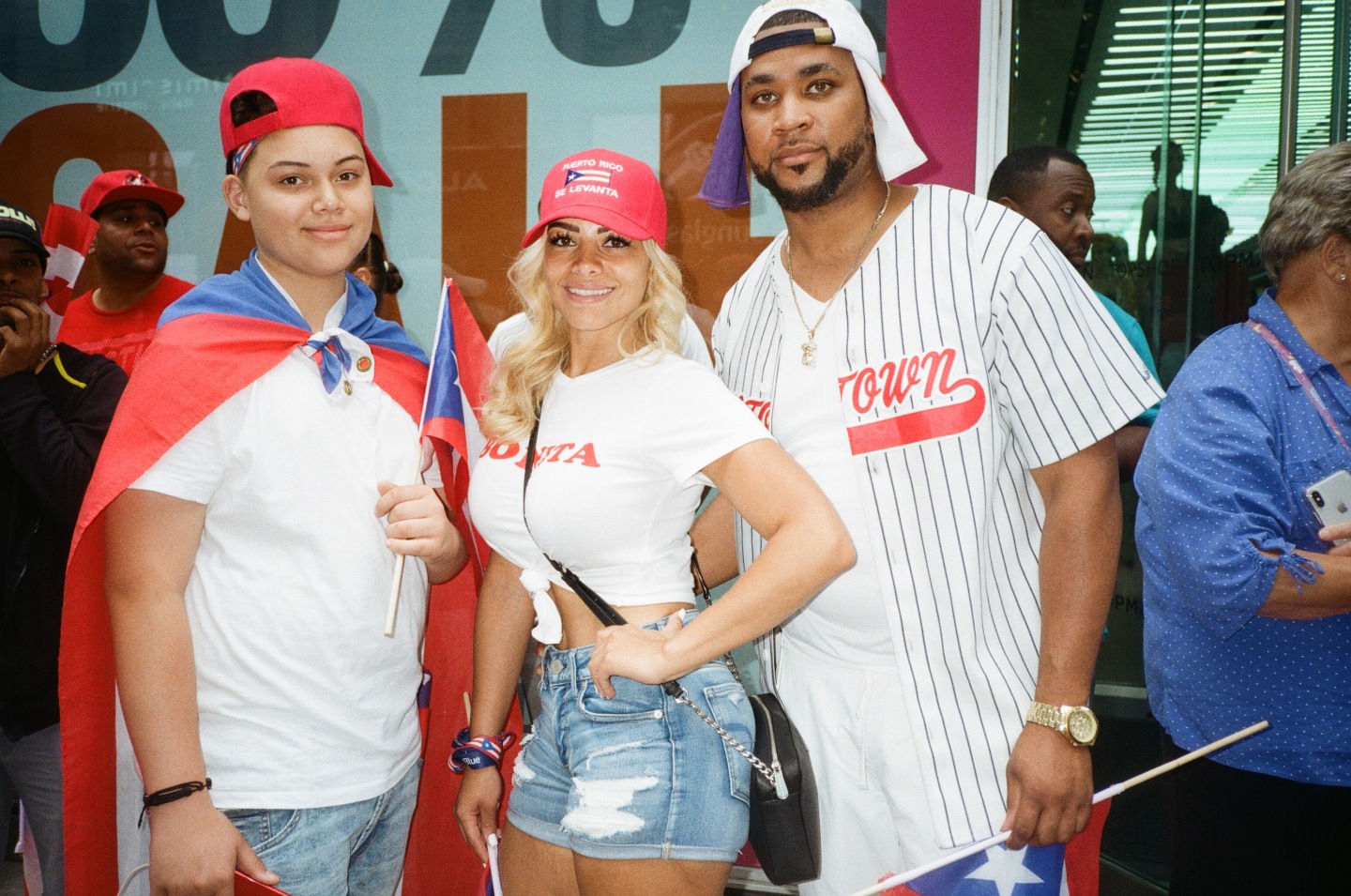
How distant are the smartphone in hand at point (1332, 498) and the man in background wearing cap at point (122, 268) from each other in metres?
3.43

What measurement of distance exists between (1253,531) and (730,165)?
4.01 ft

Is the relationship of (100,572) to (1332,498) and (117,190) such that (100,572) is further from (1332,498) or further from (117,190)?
(117,190)

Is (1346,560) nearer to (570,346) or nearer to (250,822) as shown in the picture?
(570,346)

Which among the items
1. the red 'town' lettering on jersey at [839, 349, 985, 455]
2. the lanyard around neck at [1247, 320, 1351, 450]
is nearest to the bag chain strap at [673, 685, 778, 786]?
the red 'town' lettering on jersey at [839, 349, 985, 455]

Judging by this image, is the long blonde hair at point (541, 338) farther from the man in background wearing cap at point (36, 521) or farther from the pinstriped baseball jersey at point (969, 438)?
the man in background wearing cap at point (36, 521)

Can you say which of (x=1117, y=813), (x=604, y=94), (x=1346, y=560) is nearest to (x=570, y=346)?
(x=1346, y=560)

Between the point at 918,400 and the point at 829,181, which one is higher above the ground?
the point at 829,181

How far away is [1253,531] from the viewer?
184cm

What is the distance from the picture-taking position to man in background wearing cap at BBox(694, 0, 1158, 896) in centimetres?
172

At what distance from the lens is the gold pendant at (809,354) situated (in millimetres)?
1876

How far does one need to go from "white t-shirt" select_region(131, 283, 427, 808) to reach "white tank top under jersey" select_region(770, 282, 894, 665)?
2.53 feet

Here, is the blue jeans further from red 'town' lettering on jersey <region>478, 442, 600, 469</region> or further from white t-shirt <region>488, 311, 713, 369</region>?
white t-shirt <region>488, 311, 713, 369</region>

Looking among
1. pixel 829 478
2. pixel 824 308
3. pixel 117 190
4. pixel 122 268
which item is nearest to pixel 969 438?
pixel 829 478

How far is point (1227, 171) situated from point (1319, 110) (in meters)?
0.35
